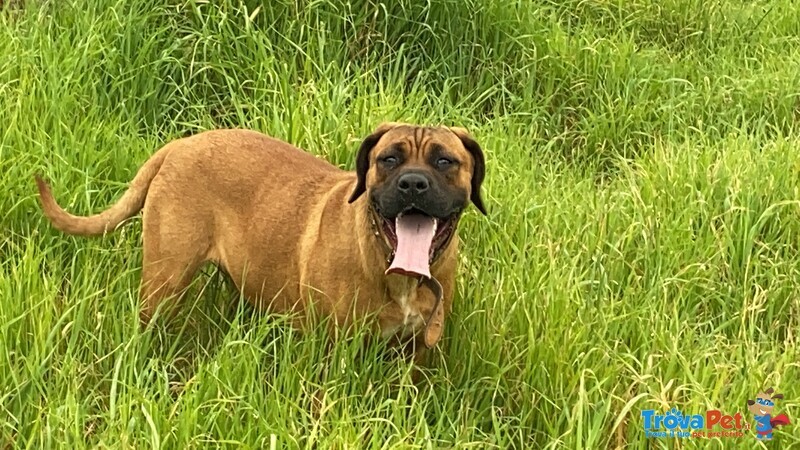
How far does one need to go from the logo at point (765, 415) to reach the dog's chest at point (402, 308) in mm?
1119

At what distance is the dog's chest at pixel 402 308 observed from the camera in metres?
2.93

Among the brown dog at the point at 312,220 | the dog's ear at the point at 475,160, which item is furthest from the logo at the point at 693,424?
the dog's ear at the point at 475,160

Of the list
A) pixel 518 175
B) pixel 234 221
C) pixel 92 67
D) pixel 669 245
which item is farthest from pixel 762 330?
pixel 92 67

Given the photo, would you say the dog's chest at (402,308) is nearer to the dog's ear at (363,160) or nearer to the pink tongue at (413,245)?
the pink tongue at (413,245)

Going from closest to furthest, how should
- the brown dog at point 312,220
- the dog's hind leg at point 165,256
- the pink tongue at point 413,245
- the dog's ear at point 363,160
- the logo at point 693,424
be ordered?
the logo at point 693,424
the pink tongue at point 413,245
the brown dog at point 312,220
the dog's ear at point 363,160
the dog's hind leg at point 165,256

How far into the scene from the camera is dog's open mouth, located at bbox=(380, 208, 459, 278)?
2783 mm

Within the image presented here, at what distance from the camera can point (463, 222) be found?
3729 millimetres

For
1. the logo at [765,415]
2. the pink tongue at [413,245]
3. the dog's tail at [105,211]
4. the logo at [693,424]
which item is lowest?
the logo at [693,424]

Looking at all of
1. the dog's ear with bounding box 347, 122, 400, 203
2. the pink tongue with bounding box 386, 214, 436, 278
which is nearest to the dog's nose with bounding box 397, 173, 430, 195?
the pink tongue with bounding box 386, 214, 436, 278

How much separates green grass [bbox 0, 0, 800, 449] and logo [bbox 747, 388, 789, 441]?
0.14 feet

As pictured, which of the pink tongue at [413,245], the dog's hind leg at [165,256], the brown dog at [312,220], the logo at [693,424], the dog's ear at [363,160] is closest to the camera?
the logo at [693,424]

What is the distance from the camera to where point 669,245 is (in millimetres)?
3570

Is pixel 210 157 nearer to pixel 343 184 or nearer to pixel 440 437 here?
pixel 343 184

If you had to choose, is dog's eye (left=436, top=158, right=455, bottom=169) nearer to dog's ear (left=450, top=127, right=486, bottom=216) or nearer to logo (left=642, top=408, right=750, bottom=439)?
dog's ear (left=450, top=127, right=486, bottom=216)
